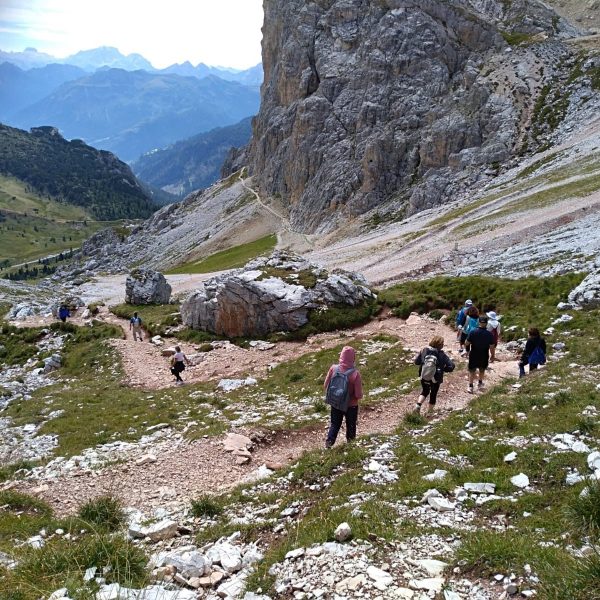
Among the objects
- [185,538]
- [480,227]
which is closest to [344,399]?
[185,538]

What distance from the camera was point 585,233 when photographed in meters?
36.1

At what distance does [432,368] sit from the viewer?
15.8 m

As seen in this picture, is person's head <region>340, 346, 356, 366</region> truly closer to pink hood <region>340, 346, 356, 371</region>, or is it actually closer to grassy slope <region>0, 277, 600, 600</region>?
pink hood <region>340, 346, 356, 371</region>

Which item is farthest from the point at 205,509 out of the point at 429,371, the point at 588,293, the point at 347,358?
the point at 588,293

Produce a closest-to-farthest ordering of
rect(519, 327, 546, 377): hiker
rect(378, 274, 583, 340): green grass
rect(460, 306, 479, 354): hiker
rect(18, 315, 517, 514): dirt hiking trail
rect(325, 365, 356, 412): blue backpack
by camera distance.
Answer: rect(18, 315, 517, 514): dirt hiking trail, rect(325, 365, 356, 412): blue backpack, rect(519, 327, 546, 377): hiker, rect(460, 306, 479, 354): hiker, rect(378, 274, 583, 340): green grass

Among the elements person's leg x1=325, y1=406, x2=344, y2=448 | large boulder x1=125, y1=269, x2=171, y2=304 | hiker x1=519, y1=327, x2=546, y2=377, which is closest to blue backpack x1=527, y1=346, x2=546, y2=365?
hiker x1=519, y1=327, x2=546, y2=377

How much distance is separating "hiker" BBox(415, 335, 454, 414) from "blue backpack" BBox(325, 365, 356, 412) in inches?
124

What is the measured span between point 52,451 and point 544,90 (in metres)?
110

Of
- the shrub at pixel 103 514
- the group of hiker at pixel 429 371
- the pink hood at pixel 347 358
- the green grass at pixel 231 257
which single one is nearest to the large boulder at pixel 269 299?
the group of hiker at pixel 429 371

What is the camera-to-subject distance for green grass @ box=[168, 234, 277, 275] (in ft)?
376

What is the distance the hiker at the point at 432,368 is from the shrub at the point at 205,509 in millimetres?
7557

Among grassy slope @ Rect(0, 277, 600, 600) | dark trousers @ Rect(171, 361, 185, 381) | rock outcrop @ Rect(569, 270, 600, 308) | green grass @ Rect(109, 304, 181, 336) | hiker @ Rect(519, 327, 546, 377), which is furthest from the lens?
green grass @ Rect(109, 304, 181, 336)

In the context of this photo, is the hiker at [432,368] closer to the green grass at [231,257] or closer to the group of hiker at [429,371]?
the group of hiker at [429,371]

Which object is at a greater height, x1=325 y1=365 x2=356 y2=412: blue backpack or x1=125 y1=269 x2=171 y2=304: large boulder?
x1=325 y1=365 x2=356 y2=412: blue backpack
